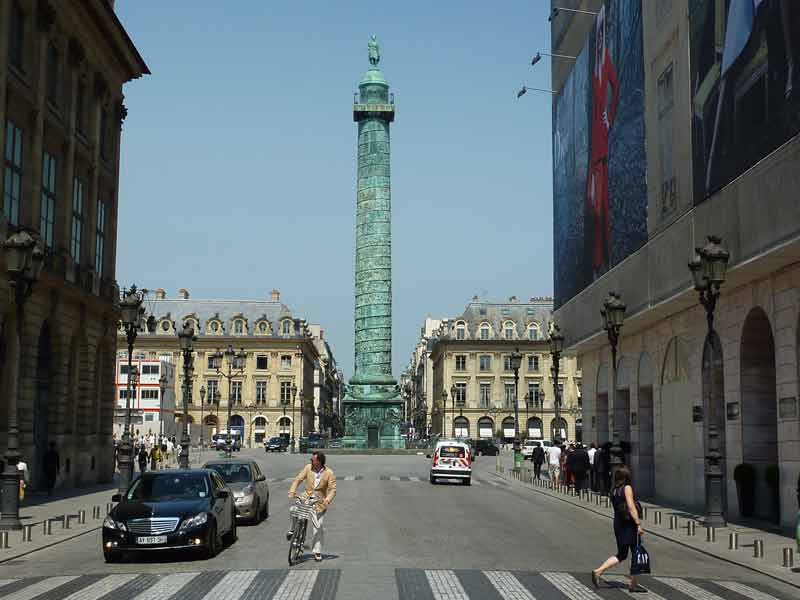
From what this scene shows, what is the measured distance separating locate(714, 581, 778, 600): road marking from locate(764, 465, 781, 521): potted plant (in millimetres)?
9780

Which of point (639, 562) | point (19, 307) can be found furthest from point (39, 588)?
point (19, 307)

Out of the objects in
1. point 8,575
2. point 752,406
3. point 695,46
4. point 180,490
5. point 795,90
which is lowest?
point 8,575

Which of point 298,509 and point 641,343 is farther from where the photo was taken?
point 641,343

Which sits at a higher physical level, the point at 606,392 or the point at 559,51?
the point at 559,51

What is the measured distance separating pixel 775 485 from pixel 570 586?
1235 centimetres

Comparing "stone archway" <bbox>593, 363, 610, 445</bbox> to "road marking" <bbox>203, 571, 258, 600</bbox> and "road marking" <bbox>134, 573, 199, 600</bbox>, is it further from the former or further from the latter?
"road marking" <bbox>134, 573, 199, 600</bbox>

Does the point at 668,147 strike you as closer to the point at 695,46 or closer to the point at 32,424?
the point at 695,46

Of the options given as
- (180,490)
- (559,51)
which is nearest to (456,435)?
(559,51)

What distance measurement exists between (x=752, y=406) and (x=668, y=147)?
921cm

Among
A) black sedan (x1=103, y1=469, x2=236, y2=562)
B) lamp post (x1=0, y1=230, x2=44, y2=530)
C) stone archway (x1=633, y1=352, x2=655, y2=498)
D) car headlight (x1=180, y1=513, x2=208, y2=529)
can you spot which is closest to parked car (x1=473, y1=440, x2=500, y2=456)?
stone archway (x1=633, y1=352, x2=655, y2=498)

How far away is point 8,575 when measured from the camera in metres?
16.7

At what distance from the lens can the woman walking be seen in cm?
1473

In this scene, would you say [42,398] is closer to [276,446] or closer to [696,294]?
[696,294]

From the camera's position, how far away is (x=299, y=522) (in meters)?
17.0
